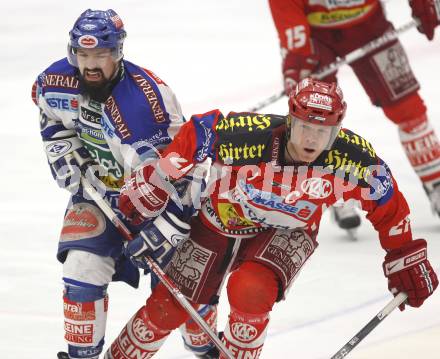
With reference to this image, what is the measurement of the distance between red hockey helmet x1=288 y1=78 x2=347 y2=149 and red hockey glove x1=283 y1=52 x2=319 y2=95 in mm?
1983

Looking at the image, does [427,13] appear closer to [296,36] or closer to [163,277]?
[296,36]

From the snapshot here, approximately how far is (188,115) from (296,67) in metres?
1.65

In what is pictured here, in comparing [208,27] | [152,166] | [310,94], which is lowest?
[208,27]

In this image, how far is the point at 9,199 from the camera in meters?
6.57

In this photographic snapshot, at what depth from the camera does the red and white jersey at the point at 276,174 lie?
4.10m

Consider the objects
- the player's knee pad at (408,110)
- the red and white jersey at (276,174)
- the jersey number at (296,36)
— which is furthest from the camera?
the player's knee pad at (408,110)

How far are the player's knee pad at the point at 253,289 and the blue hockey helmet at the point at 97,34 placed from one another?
89cm

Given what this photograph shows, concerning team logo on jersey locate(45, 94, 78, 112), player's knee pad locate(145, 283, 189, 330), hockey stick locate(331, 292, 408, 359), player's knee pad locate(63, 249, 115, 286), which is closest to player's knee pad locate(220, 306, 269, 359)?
player's knee pad locate(145, 283, 189, 330)

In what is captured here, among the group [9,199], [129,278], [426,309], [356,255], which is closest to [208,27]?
[9,199]

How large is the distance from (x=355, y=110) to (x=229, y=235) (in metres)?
3.64

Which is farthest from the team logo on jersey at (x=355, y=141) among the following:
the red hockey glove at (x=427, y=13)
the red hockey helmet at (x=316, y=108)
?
the red hockey glove at (x=427, y=13)

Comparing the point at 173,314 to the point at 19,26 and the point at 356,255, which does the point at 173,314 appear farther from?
the point at 19,26

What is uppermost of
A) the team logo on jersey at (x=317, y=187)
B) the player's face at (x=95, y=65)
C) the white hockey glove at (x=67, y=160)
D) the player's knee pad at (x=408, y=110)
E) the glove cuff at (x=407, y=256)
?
the player's face at (x=95, y=65)

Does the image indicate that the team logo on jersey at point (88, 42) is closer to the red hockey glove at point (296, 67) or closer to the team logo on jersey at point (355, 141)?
the team logo on jersey at point (355, 141)
